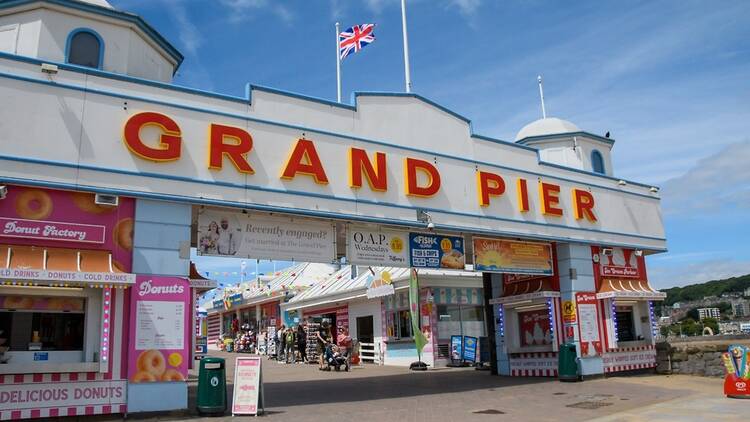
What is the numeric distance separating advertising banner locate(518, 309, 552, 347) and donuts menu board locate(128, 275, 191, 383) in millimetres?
11569

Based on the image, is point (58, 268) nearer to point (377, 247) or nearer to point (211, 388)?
point (211, 388)

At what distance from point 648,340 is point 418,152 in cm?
1080

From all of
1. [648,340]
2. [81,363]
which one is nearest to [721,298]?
[648,340]

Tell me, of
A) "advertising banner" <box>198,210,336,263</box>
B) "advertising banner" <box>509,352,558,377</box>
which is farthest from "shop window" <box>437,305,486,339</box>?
"advertising banner" <box>198,210,336,263</box>

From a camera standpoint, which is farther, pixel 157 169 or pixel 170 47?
pixel 170 47

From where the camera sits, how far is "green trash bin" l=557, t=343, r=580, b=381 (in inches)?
658

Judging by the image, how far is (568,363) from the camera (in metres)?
16.8

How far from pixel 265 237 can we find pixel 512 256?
24.6 ft

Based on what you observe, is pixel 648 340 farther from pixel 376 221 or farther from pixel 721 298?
pixel 721 298

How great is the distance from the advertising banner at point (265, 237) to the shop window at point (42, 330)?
2671 millimetres

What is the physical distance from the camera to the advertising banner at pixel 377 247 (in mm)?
14000

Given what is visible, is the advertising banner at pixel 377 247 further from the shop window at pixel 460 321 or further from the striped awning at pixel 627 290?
the shop window at pixel 460 321

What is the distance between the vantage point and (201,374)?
36.5ft

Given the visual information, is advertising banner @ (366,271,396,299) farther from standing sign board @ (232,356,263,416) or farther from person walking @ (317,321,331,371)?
standing sign board @ (232,356,263,416)
